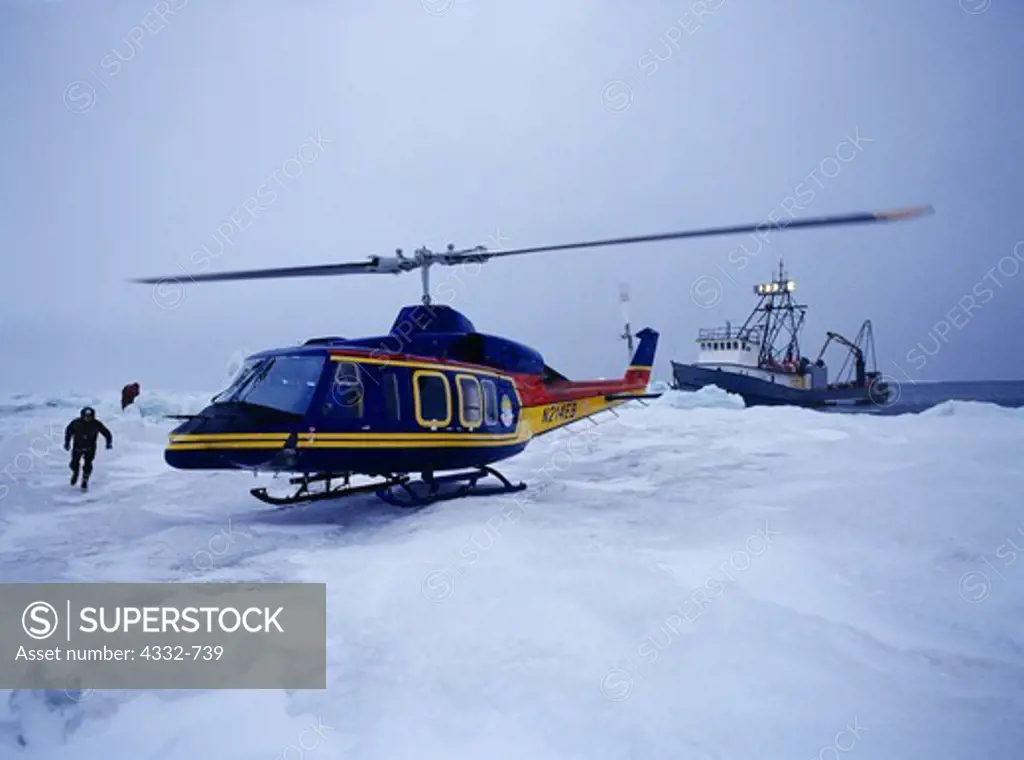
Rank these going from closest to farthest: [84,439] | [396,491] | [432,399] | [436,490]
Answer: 1. [432,399]
2. [436,490]
3. [84,439]
4. [396,491]

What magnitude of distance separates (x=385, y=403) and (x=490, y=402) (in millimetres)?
1684

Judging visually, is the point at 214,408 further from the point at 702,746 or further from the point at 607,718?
the point at 702,746

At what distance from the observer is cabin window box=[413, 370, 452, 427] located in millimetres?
6109

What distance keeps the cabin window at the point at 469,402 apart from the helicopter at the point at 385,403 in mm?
19

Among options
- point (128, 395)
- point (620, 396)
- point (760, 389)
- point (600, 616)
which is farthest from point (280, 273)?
point (760, 389)

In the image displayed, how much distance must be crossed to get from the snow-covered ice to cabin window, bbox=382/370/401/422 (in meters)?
1.04

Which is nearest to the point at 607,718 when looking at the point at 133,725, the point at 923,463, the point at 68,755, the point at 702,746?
the point at 702,746

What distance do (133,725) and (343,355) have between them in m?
3.54

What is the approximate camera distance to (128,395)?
20.0 m

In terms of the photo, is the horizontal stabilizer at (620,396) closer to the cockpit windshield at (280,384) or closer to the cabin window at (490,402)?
the cabin window at (490,402)

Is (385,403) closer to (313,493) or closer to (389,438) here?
(389,438)

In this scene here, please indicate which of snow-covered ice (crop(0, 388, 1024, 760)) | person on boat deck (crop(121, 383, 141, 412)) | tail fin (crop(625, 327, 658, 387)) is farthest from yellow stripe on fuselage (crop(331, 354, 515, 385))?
person on boat deck (crop(121, 383, 141, 412))

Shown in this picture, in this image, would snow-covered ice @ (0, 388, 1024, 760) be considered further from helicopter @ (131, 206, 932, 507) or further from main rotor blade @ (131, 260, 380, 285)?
main rotor blade @ (131, 260, 380, 285)

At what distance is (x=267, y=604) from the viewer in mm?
3447
